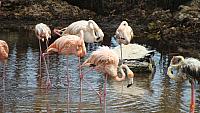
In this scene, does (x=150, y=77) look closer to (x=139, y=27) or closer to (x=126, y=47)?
(x=126, y=47)

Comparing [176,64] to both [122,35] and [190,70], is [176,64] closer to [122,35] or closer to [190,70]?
[190,70]

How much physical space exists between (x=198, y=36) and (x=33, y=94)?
33.3 ft

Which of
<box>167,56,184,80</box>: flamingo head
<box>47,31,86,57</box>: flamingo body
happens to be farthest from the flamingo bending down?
<box>167,56,184,80</box>: flamingo head

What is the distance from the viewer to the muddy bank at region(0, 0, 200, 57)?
1712cm

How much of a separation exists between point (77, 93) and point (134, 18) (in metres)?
14.5

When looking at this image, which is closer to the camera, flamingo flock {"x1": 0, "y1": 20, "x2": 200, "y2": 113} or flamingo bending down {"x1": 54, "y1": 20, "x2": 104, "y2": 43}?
flamingo flock {"x1": 0, "y1": 20, "x2": 200, "y2": 113}

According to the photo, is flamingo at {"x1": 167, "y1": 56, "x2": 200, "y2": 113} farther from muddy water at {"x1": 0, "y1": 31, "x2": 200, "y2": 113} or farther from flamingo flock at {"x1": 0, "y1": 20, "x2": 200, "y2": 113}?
muddy water at {"x1": 0, "y1": 31, "x2": 200, "y2": 113}

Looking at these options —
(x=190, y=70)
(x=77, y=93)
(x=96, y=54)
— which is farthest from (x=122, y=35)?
(x=190, y=70)

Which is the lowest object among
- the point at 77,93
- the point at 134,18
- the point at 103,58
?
the point at 77,93

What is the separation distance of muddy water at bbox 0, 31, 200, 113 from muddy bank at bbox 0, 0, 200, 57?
17.7 feet

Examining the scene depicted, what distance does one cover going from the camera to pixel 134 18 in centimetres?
2250

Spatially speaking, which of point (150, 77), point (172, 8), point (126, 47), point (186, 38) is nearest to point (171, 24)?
point (186, 38)

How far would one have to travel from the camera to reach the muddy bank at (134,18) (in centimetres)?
1712

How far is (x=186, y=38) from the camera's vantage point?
56.1ft
